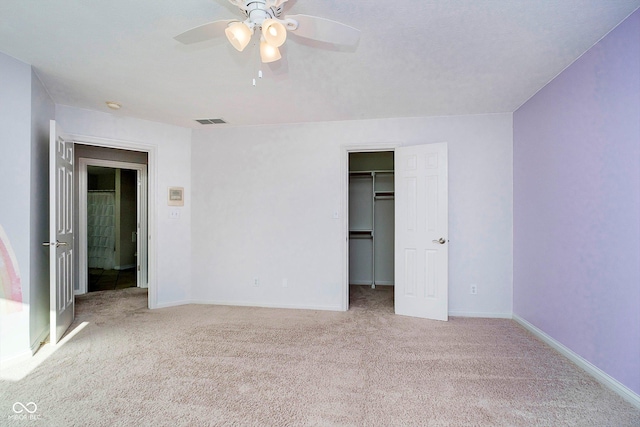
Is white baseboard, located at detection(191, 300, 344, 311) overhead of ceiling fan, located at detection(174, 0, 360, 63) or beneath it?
beneath

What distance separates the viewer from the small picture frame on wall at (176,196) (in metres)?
4.38

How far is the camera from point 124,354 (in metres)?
2.80

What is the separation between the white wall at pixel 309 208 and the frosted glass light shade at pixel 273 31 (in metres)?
2.60

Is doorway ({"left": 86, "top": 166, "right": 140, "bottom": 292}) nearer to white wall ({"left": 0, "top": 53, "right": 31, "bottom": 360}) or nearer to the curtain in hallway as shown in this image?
the curtain in hallway

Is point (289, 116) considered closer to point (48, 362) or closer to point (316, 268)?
point (316, 268)

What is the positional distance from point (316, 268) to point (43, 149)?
10.2 feet

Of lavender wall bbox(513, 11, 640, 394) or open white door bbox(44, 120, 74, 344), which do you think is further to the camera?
open white door bbox(44, 120, 74, 344)

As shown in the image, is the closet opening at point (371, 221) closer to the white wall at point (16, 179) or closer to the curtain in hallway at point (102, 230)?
the white wall at point (16, 179)

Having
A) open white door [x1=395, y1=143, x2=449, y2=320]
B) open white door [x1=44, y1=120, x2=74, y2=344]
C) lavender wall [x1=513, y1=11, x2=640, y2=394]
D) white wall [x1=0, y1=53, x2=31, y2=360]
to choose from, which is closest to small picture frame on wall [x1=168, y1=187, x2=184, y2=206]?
open white door [x1=44, y1=120, x2=74, y2=344]

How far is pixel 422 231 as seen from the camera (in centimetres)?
389

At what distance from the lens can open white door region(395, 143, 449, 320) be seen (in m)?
3.78

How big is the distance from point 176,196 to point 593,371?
183 inches

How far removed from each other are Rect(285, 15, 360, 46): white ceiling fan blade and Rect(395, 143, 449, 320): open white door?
235 cm

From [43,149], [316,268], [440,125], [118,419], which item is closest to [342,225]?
[316,268]
